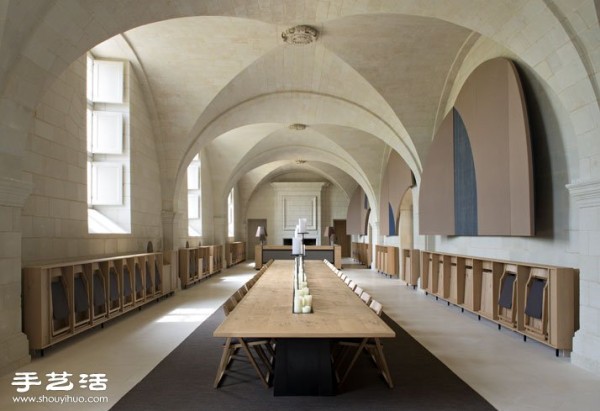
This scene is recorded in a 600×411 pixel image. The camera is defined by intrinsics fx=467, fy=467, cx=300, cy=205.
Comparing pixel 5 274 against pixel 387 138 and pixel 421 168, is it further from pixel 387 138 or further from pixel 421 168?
pixel 387 138

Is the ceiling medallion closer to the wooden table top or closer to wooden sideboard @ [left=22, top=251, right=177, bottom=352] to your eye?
the wooden table top

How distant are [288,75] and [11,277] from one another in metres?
6.55

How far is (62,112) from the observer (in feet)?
21.3

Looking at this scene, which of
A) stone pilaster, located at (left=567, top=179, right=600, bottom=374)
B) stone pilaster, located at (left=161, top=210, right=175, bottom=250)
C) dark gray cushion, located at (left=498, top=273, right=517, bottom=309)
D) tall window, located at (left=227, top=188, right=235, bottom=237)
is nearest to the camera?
stone pilaster, located at (left=567, top=179, right=600, bottom=374)

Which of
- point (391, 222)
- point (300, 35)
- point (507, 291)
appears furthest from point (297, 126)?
point (507, 291)

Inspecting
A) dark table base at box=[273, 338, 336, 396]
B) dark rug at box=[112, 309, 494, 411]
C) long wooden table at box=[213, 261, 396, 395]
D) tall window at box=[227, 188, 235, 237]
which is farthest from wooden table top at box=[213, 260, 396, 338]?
tall window at box=[227, 188, 235, 237]

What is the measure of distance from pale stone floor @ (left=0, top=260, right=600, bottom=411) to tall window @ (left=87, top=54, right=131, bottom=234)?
201 cm

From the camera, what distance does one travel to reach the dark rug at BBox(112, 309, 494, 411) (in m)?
3.59

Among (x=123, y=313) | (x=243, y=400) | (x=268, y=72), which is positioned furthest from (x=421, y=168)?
(x=243, y=400)

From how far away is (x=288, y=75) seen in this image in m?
9.63

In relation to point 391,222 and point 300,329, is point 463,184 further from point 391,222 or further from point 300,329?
point 391,222

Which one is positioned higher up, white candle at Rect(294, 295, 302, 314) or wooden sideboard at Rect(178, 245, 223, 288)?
white candle at Rect(294, 295, 302, 314)

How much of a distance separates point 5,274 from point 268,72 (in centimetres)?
623

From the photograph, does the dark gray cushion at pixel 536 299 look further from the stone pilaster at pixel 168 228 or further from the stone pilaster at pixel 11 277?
the stone pilaster at pixel 168 228
